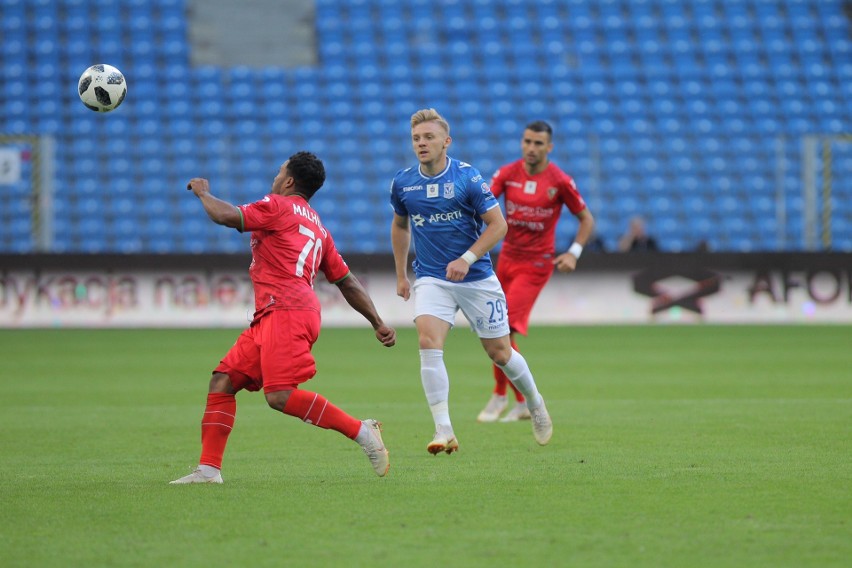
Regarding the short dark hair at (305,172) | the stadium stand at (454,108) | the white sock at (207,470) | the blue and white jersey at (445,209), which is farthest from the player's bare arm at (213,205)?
the stadium stand at (454,108)

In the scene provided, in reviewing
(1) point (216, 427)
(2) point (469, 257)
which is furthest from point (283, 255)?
(2) point (469, 257)

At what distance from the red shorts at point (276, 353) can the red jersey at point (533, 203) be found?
3.81 m

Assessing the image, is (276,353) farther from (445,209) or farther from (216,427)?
(445,209)

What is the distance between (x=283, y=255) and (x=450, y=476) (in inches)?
55.3

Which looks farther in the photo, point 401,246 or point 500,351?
point 401,246

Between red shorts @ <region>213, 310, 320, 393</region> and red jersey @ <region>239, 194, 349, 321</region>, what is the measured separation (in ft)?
0.23

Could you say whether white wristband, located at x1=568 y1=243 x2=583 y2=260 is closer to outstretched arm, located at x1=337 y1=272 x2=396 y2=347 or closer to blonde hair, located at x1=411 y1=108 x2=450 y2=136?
blonde hair, located at x1=411 y1=108 x2=450 y2=136

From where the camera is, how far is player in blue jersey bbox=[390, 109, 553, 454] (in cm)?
763

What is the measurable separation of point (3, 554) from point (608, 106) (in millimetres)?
22181

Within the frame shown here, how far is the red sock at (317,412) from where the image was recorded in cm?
640

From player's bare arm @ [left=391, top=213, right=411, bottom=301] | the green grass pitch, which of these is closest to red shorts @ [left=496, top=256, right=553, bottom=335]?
the green grass pitch

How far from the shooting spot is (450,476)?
6.64 m

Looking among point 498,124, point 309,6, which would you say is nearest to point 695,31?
point 498,124

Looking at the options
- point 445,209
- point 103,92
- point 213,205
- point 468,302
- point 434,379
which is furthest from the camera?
point 103,92
